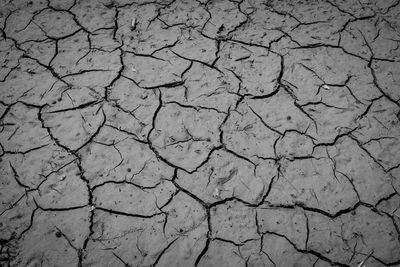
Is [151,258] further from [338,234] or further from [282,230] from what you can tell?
[338,234]

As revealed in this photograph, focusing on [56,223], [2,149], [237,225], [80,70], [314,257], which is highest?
[80,70]

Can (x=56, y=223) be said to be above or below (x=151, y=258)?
above

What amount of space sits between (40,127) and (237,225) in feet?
5.10

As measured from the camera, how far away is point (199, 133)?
2061 millimetres

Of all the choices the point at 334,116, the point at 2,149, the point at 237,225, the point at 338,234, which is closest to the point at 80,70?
the point at 2,149

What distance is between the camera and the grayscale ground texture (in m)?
1.70

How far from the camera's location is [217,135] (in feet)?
6.74

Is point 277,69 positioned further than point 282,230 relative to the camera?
Yes

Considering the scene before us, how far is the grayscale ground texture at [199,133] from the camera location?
1.70 meters

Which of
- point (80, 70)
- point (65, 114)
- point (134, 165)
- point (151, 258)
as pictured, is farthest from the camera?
point (80, 70)

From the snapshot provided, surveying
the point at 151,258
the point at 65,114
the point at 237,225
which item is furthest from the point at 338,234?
the point at 65,114

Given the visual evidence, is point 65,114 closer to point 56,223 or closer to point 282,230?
point 56,223

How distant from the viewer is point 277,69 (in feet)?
7.68

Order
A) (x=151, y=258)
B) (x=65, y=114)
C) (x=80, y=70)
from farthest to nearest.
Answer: (x=80, y=70)
(x=65, y=114)
(x=151, y=258)
